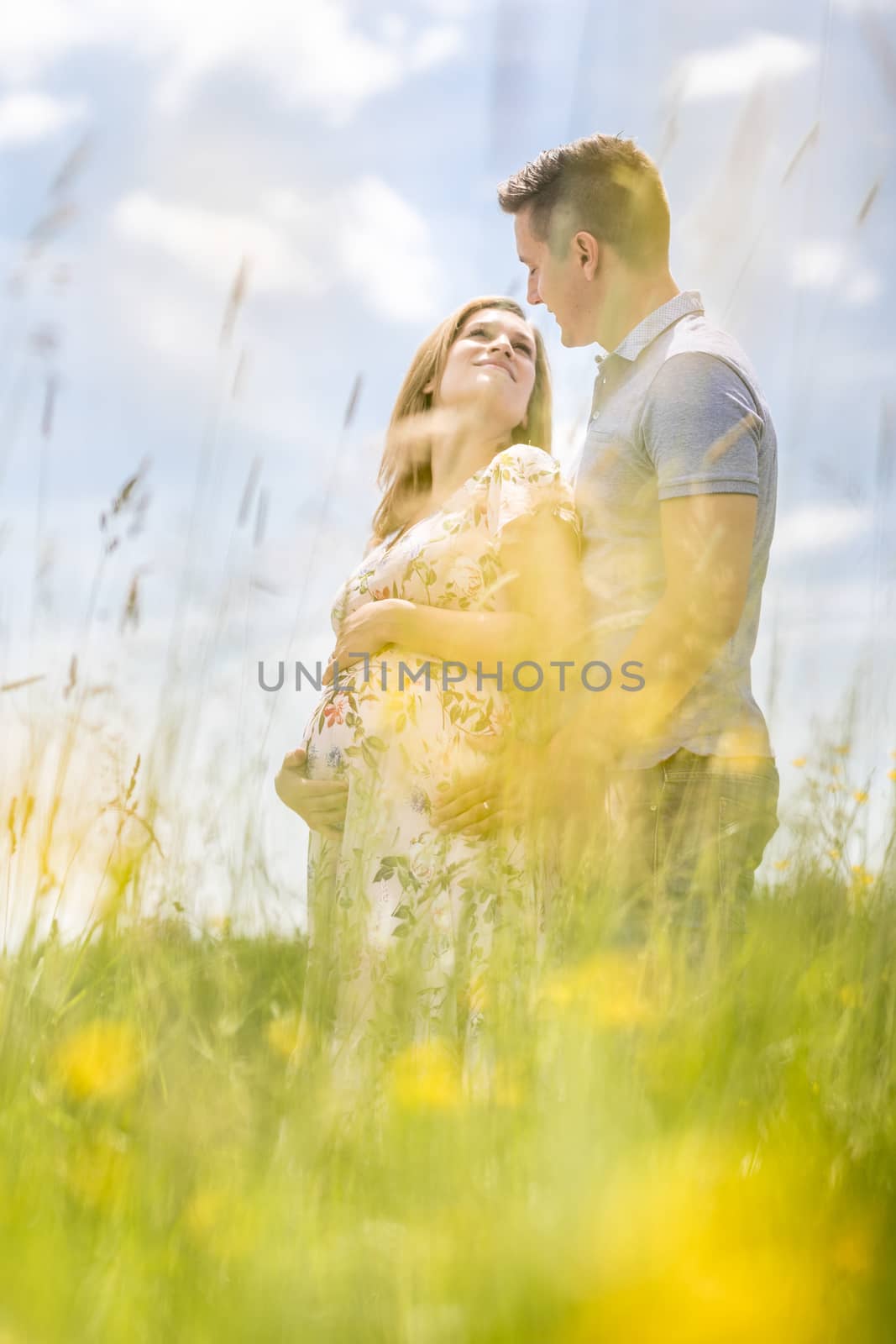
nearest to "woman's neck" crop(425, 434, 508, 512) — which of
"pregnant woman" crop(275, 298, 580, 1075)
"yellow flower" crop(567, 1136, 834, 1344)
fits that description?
"pregnant woman" crop(275, 298, 580, 1075)

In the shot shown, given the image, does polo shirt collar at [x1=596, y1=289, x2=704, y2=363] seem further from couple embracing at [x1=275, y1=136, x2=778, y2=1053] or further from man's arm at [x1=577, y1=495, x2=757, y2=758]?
man's arm at [x1=577, y1=495, x2=757, y2=758]

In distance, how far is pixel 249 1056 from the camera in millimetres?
1066

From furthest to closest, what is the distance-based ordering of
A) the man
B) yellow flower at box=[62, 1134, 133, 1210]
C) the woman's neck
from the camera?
1. the woman's neck
2. the man
3. yellow flower at box=[62, 1134, 133, 1210]

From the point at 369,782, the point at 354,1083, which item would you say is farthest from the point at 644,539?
the point at 354,1083

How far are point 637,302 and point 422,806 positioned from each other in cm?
99

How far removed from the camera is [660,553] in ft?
5.98

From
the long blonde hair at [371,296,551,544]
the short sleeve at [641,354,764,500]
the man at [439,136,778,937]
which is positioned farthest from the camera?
the long blonde hair at [371,296,551,544]

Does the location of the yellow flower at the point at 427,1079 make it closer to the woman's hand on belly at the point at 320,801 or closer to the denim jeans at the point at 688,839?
the denim jeans at the point at 688,839

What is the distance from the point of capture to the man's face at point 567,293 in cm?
203

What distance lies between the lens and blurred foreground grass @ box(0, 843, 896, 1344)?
2.44ft

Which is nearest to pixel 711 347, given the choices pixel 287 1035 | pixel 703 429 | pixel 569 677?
pixel 703 429

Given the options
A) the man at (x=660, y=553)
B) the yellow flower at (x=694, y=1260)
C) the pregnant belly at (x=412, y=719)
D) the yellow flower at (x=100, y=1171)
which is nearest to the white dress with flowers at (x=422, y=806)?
the pregnant belly at (x=412, y=719)

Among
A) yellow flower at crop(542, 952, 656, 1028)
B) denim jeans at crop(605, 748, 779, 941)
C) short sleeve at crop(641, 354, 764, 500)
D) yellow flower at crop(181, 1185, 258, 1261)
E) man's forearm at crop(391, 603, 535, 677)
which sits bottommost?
yellow flower at crop(181, 1185, 258, 1261)

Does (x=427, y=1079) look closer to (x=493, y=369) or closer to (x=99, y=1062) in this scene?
(x=99, y=1062)
